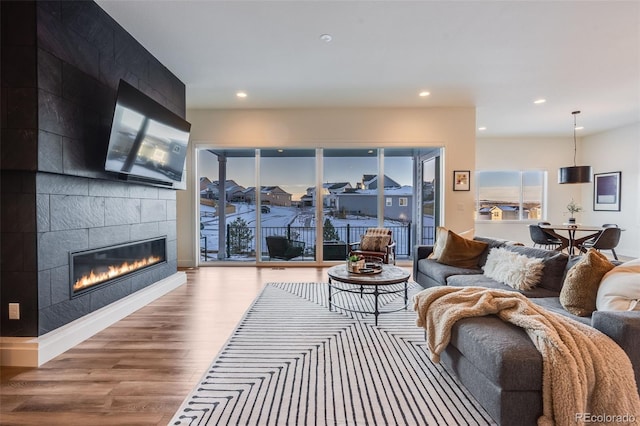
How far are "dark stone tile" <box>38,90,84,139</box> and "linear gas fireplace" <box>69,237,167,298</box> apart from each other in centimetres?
103

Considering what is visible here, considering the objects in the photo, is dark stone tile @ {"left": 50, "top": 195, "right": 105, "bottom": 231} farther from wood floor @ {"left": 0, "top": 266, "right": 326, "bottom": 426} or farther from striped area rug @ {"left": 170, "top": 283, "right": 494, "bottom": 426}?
striped area rug @ {"left": 170, "top": 283, "right": 494, "bottom": 426}

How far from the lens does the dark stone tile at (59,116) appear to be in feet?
7.59

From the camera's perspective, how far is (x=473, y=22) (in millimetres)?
2982

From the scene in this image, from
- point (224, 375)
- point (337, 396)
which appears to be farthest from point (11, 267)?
point (337, 396)

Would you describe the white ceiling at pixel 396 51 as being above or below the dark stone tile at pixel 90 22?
above

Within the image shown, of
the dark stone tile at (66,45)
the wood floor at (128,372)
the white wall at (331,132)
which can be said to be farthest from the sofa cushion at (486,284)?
the dark stone tile at (66,45)

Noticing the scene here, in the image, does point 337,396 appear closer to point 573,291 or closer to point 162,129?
point 573,291

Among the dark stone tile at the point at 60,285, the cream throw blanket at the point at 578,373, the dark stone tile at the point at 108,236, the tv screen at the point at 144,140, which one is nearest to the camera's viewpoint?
the cream throw blanket at the point at 578,373

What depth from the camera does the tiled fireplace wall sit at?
2260 mm

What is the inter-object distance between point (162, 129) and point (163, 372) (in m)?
2.50

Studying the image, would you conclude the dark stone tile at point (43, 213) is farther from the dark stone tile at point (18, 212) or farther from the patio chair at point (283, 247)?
the patio chair at point (283, 247)

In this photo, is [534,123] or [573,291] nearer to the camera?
[573,291]

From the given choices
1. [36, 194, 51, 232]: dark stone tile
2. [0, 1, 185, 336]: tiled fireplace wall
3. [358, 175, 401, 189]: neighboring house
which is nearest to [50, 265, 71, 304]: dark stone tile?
[0, 1, 185, 336]: tiled fireplace wall

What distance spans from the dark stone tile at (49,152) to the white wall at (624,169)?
9581 millimetres
